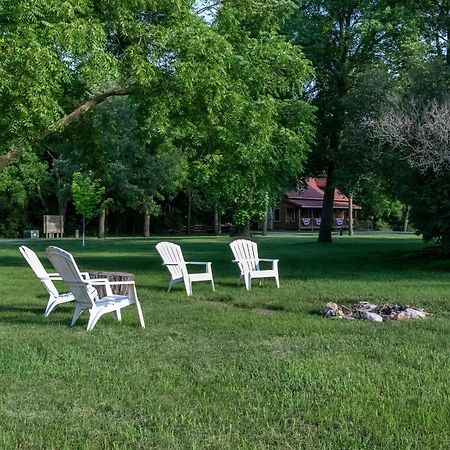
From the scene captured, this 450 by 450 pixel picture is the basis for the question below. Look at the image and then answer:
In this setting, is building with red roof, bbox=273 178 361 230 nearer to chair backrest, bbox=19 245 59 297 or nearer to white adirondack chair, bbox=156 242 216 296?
white adirondack chair, bbox=156 242 216 296

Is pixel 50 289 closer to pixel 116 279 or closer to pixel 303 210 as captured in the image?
pixel 116 279

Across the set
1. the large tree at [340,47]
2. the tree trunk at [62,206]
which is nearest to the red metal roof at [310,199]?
the tree trunk at [62,206]

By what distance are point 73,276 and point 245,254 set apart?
540 cm

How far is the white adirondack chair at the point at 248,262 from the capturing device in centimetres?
1184

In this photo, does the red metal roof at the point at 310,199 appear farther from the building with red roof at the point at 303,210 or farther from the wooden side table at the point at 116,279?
the wooden side table at the point at 116,279

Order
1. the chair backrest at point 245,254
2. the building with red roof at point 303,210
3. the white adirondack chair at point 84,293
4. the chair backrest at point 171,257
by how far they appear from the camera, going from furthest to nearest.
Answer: the building with red roof at point 303,210 < the chair backrest at point 245,254 < the chair backrest at point 171,257 < the white adirondack chair at point 84,293

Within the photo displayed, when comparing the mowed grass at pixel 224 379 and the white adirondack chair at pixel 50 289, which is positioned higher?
the white adirondack chair at pixel 50 289

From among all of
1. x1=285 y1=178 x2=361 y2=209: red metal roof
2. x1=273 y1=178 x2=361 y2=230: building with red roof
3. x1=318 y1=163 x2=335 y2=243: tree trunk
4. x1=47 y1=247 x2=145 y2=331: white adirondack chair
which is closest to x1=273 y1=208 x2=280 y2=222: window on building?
x1=273 y1=178 x2=361 y2=230: building with red roof

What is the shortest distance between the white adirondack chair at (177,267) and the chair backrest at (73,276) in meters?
3.55

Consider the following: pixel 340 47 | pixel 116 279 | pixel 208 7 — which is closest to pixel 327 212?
pixel 340 47

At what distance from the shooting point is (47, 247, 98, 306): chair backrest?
7574mm

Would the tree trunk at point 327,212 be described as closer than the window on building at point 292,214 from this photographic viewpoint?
Yes

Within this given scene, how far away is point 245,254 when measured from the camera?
41.2 ft

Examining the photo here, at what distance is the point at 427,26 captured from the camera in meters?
22.4
